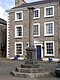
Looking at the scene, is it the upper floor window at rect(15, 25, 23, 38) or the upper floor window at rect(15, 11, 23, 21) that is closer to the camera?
the upper floor window at rect(15, 25, 23, 38)

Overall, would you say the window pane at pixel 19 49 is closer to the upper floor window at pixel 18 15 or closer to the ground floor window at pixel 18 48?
the ground floor window at pixel 18 48

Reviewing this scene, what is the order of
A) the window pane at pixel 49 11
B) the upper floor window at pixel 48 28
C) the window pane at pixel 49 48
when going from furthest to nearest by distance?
the window pane at pixel 49 11 < the upper floor window at pixel 48 28 < the window pane at pixel 49 48

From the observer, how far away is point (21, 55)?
4166 cm

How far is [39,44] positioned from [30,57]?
2078 cm

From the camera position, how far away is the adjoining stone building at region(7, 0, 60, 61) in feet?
127

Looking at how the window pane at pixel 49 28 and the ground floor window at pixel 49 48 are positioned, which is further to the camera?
the window pane at pixel 49 28

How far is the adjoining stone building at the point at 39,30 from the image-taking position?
1527 inches

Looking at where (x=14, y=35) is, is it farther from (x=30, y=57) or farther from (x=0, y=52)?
(x=30, y=57)

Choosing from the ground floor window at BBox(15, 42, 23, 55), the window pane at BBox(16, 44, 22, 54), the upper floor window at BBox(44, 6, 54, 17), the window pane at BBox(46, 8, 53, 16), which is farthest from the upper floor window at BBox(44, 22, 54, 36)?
the window pane at BBox(16, 44, 22, 54)

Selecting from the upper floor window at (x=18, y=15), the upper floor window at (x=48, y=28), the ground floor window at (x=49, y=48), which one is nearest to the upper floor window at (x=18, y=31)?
the upper floor window at (x=18, y=15)

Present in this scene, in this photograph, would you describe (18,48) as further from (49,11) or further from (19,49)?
(49,11)

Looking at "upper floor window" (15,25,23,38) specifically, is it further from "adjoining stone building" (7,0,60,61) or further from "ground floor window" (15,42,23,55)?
"ground floor window" (15,42,23,55)

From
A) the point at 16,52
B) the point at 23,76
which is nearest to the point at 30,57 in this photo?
the point at 23,76

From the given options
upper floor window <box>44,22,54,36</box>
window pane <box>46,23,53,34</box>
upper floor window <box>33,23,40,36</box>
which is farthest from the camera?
upper floor window <box>33,23,40,36</box>
